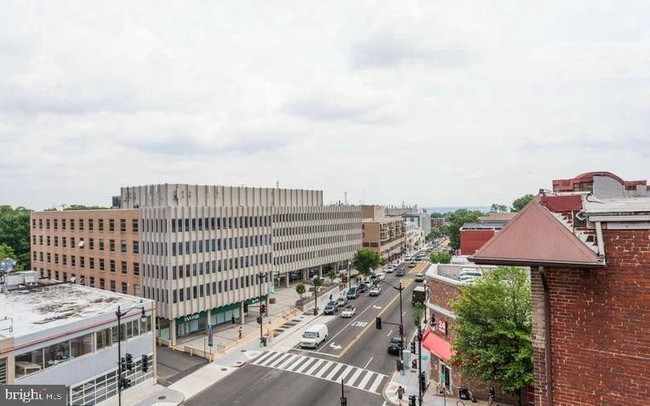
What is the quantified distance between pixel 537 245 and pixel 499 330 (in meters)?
14.9

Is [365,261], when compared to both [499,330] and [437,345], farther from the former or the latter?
[499,330]

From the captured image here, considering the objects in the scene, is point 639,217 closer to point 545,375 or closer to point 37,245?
point 545,375

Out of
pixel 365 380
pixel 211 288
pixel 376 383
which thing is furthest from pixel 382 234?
pixel 376 383

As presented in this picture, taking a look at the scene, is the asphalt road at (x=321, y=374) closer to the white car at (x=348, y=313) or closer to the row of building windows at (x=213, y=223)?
the white car at (x=348, y=313)

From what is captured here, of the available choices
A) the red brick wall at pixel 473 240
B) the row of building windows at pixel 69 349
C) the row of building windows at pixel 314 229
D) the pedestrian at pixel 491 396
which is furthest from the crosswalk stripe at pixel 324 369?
the row of building windows at pixel 314 229

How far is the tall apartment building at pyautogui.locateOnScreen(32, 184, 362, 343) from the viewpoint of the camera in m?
47.4

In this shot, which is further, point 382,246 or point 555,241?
point 382,246

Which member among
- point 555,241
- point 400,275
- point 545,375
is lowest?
point 400,275

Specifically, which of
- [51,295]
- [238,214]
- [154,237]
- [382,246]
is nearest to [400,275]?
[382,246]

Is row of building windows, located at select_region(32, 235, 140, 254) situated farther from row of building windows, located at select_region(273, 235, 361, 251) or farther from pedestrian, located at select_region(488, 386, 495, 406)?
pedestrian, located at select_region(488, 386, 495, 406)

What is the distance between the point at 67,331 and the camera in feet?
93.8

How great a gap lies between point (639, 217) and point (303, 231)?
8006 cm

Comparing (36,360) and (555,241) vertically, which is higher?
(555,241)

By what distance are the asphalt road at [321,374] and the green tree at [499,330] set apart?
1054 cm
